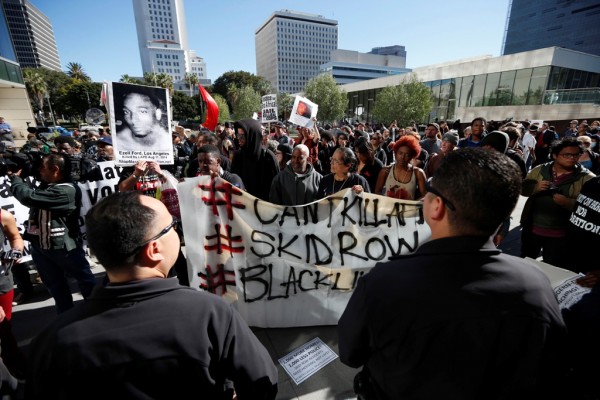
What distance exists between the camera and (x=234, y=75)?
68250 mm

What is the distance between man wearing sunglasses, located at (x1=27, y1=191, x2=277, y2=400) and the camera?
90 cm

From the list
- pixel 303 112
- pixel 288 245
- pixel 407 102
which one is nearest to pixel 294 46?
pixel 407 102

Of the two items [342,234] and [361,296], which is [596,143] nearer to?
[342,234]

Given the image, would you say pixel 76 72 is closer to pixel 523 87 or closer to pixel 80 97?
pixel 80 97

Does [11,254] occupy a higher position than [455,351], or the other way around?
[455,351]

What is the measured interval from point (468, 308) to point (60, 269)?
3503 mm

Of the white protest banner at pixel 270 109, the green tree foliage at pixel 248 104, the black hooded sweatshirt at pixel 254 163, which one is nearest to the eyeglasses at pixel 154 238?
the black hooded sweatshirt at pixel 254 163

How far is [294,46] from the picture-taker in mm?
115188

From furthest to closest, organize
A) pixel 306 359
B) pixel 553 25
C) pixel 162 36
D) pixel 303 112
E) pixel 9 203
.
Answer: pixel 162 36 < pixel 553 25 < pixel 303 112 < pixel 9 203 < pixel 306 359

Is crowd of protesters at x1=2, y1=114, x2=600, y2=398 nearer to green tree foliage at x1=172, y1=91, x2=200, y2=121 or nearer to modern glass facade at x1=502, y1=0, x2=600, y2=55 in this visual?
green tree foliage at x1=172, y1=91, x2=200, y2=121

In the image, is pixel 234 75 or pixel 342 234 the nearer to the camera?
pixel 342 234

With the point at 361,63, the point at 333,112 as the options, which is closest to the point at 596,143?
the point at 333,112

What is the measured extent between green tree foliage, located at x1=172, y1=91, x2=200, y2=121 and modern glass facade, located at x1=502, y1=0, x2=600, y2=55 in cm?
9256

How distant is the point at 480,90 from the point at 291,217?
38.7 m
